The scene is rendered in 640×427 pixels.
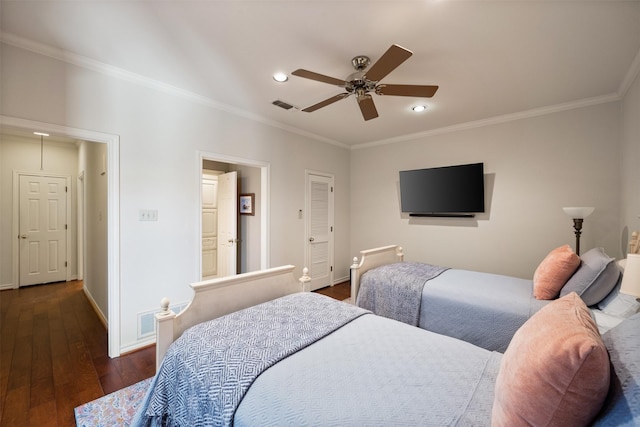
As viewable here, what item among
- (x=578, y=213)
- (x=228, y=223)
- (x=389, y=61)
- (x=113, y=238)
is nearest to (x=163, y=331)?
(x=113, y=238)

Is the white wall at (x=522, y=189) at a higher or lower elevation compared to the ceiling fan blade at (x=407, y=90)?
lower

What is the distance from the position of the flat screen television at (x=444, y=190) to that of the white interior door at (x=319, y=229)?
4.13 ft

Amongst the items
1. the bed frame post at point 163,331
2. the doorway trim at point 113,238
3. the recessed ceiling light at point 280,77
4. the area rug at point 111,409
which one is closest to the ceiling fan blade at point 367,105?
the recessed ceiling light at point 280,77

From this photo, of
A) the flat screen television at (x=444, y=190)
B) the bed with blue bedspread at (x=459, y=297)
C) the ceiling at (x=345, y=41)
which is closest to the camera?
the ceiling at (x=345, y=41)

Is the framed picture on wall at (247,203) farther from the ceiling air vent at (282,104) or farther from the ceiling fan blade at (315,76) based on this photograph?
the ceiling fan blade at (315,76)

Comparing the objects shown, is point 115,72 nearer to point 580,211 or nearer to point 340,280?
point 340,280

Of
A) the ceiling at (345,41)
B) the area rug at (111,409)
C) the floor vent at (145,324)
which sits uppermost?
the ceiling at (345,41)

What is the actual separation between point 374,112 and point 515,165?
2.25 meters

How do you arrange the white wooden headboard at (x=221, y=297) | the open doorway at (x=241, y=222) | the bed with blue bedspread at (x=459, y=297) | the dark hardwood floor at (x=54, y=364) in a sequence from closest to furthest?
the white wooden headboard at (x=221, y=297), the dark hardwood floor at (x=54, y=364), the bed with blue bedspread at (x=459, y=297), the open doorway at (x=241, y=222)

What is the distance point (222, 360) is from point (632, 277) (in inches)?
82.7

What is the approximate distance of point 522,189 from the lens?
344 cm

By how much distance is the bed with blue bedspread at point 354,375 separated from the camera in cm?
74

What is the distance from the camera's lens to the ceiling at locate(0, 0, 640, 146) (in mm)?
1712

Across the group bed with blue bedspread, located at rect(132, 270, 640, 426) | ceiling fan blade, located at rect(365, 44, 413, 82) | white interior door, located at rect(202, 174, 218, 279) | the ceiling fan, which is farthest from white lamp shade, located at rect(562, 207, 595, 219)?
white interior door, located at rect(202, 174, 218, 279)
